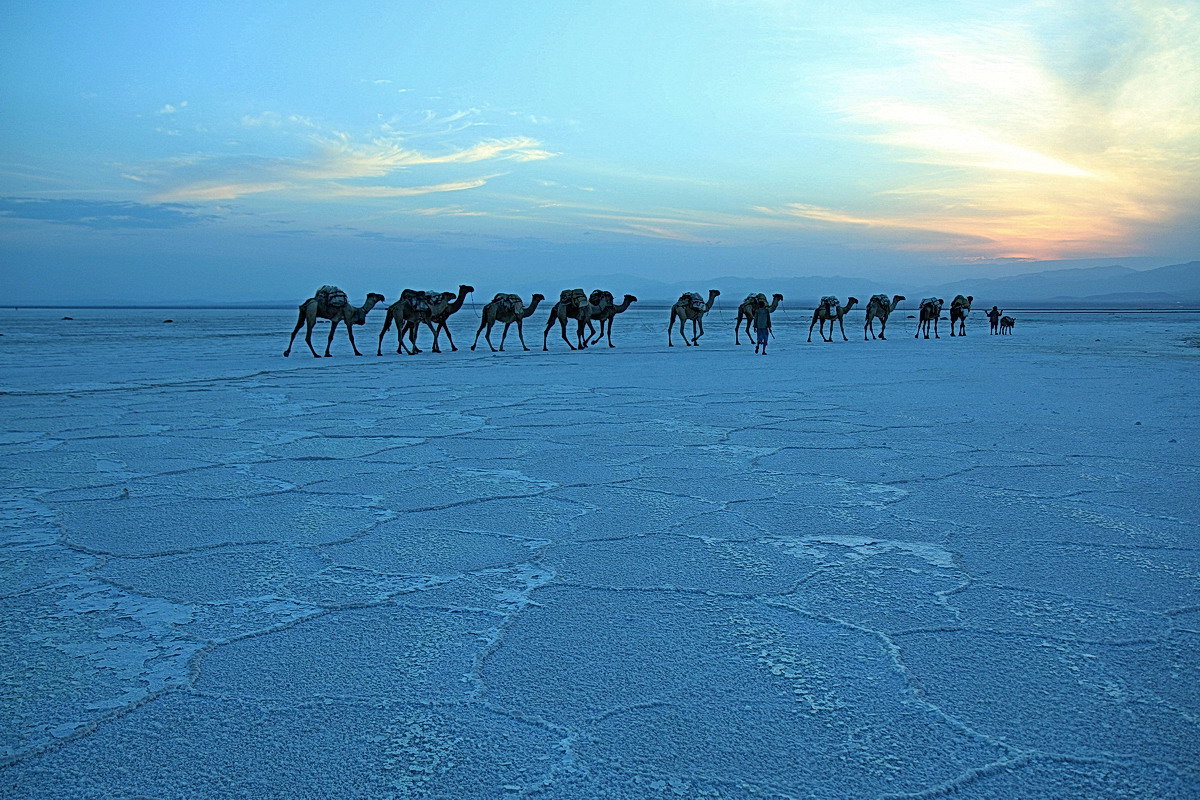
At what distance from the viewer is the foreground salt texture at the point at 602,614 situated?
6.77 ft

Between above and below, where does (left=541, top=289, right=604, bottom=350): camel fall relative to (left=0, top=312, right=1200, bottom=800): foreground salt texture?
above

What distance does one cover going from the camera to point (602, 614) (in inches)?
119

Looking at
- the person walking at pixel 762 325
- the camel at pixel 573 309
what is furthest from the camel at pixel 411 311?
the person walking at pixel 762 325

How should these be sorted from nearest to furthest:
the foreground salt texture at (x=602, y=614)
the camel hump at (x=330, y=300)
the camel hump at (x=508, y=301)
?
1. the foreground salt texture at (x=602, y=614)
2. the camel hump at (x=330, y=300)
3. the camel hump at (x=508, y=301)

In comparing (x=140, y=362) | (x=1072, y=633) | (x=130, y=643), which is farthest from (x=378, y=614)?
(x=140, y=362)

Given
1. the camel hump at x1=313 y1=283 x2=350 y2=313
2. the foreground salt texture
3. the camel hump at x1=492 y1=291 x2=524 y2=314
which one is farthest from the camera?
the camel hump at x1=492 y1=291 x2=524 y2=314

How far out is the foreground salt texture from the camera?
2.06m

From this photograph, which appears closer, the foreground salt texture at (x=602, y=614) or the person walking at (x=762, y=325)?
the foreground salt texture at (x=602, y=614)

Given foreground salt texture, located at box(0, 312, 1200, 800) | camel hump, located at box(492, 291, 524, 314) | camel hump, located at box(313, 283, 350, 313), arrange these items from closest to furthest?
1. foreground salt texture, located at box(0, 312, 1200, 800)
2. camel hump, located at box(313, 283, 350, 313)
3. camel hump, located at box(492, 291, 524, 314)

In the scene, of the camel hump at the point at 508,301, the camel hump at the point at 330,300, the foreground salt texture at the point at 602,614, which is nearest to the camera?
the foreground salt texture at the point at 602,614

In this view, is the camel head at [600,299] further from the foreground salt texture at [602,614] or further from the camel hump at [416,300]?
the foreground salt texture at [602,614]

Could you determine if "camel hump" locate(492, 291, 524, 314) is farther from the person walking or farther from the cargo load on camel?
the person walking

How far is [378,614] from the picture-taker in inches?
119

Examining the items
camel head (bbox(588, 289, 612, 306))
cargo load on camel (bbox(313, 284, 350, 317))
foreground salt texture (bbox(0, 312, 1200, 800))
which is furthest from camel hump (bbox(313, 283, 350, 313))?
foreground salt texture (bbox(0, 312, 1200, 800))
